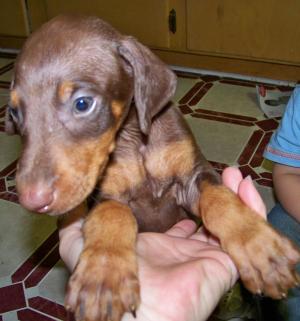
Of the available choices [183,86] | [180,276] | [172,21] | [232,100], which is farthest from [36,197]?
[172,21]

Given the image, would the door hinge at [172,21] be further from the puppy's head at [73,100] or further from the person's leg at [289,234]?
the puppy's head at [73,100]

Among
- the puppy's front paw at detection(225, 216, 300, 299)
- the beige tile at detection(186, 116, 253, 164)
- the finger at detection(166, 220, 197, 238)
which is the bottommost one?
the beige tile at detection(186, 116, 253, 164)

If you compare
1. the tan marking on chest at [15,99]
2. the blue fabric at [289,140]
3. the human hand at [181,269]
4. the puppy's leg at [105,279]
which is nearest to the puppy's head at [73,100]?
the tan marking on chest at [15,99]

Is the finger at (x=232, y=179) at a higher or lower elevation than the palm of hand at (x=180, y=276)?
higher

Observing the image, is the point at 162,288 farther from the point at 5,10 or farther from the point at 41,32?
the point at 5,10

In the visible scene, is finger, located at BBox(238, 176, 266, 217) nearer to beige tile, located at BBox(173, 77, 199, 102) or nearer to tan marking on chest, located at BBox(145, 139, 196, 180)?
tan marking on chest, located at BBox(145, 139, 196, 180)

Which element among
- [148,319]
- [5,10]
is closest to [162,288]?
[148,319]

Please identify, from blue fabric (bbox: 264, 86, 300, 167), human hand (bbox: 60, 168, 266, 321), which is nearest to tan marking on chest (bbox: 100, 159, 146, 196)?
human hand (bbox: 60, 168, 266, 321)

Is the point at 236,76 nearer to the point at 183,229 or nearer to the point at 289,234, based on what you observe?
the point at 289,234
